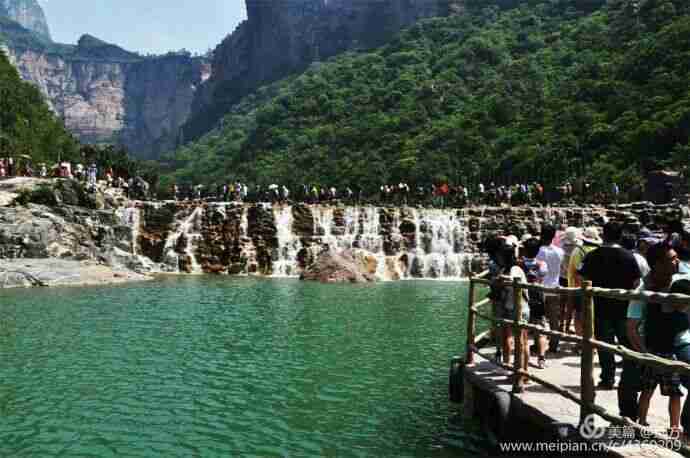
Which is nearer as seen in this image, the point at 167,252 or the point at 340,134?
the point at 167,252

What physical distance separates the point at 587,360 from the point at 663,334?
28.2 inches

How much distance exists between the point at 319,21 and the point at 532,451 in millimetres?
171633

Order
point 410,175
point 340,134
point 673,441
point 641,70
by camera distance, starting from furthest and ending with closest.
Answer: point 340,134 < point 410,175 < point 641,70 < point 673,441

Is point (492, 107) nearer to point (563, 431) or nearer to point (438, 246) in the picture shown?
point (438, 246)

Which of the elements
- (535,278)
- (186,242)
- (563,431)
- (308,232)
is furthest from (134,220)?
(563,431)

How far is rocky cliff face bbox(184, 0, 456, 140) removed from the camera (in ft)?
468

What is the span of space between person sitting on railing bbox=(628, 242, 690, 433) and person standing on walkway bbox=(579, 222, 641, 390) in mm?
422

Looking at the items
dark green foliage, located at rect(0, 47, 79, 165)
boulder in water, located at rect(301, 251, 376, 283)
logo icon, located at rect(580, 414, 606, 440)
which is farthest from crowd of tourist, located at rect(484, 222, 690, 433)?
dark green foliage, located at rect(0, 47, 79, 165)

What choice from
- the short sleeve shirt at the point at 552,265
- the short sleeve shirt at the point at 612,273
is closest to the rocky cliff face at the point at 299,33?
the short sleeve shirt at the point at 552,265

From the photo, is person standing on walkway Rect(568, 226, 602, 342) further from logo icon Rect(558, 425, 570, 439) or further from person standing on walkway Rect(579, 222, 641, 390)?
logo icon Rect(558, 425, 570, 439)

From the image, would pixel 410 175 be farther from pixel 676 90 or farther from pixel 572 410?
pixel 572 410

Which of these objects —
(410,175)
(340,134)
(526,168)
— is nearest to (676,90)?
(526,168)

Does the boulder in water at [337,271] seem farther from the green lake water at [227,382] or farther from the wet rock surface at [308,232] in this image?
the green lake water at [227,382]

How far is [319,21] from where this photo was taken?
548 feet
